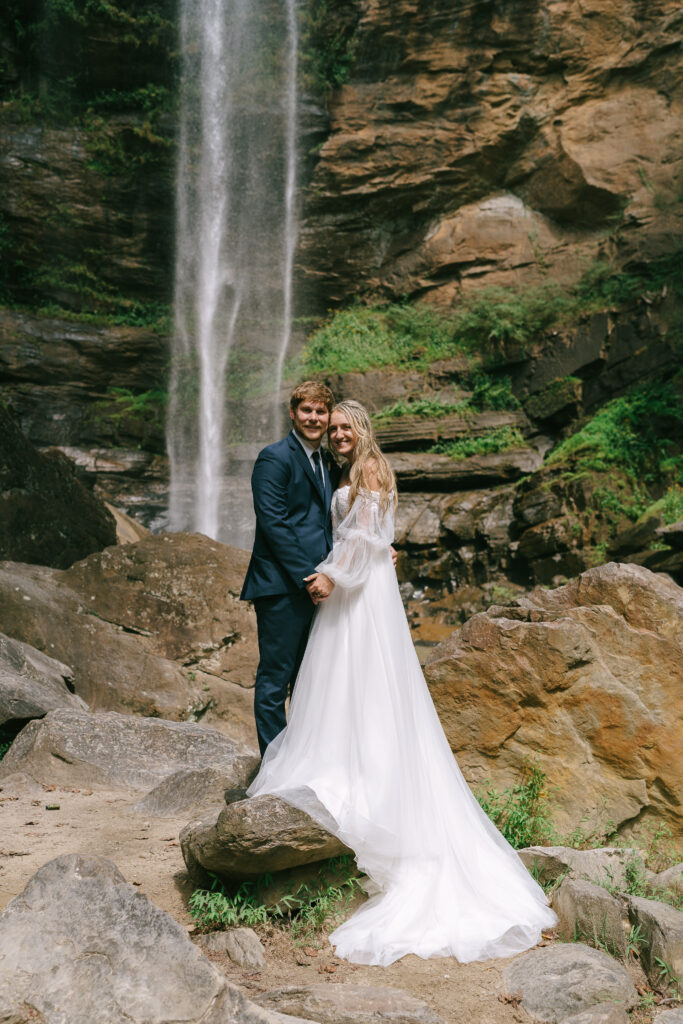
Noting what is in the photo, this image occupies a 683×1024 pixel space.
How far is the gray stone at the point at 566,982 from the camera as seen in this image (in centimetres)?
297

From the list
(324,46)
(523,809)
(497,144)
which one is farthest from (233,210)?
(523,809)

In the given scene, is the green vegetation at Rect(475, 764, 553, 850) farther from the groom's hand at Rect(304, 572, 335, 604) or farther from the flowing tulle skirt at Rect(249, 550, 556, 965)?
the groom's hand at Rect(304, 572, 335, 604)

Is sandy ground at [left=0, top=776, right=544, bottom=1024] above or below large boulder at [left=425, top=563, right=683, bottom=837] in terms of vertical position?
below

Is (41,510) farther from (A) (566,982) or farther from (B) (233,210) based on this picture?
(B) (233,210)

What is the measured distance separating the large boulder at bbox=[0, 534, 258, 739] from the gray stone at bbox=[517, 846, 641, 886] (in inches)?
169

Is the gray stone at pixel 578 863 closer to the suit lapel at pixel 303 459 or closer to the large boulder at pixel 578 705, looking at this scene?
the large boulder at pixel 578 705

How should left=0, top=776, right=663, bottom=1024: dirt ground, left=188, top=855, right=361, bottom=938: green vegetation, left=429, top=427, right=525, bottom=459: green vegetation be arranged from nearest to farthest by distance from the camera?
left=0, top=776, right=663, bottom=1024: dirt ground → left=188, top=855, right=361, bottom=938: green vegetation → left=429, top=427, right=525, bottom=459: green vegetation

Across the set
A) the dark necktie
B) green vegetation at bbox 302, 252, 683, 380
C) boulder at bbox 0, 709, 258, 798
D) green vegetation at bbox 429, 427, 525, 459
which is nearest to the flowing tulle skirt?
the dark necktie

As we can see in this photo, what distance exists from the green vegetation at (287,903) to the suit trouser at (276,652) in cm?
62

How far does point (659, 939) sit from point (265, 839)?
63.9 inches

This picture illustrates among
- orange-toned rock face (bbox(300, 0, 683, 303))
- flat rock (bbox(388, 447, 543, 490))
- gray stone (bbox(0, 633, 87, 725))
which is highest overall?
orange-toned rock face (bbox(300, 0, 683, 303))

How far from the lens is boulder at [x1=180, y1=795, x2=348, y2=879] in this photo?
3.46 meters

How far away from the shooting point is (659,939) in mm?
3318

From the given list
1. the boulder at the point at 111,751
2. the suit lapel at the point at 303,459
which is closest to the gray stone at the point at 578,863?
the suit lapel at the point at 303,459
